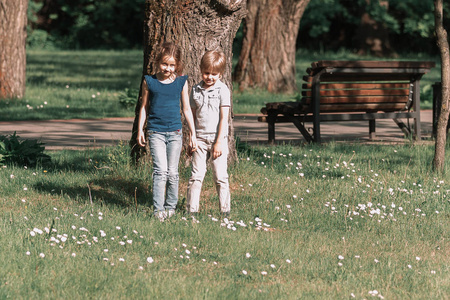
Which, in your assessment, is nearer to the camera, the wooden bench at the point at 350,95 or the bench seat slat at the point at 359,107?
the wooden bench at the point at 350,95

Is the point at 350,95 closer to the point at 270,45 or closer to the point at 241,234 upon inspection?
the point at 241,234

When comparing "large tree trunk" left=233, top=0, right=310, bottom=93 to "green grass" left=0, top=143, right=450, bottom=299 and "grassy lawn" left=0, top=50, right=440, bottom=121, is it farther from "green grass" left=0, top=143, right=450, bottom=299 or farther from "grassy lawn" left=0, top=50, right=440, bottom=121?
Result: "green grass" left=0, top=143, right=450, bottom=299

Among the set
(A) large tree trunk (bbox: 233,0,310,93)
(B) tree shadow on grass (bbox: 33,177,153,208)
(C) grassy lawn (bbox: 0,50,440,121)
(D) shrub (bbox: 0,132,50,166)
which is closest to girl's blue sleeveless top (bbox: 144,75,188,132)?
(B) tree shadow on grass (bbox: 33,177,153,208)

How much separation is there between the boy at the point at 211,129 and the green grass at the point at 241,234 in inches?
9.2

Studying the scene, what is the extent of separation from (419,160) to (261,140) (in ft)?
9.06

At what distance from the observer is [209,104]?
18.7 feet

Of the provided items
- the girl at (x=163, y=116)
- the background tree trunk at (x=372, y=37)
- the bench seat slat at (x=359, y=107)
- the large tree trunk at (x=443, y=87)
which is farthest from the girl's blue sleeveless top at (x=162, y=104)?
the background tree trunk at (x=372, y=37)

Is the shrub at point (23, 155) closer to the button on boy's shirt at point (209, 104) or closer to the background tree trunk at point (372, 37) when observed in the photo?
the button on boy's shirt at point (209, 104)

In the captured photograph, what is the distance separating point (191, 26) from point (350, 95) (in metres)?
3.83

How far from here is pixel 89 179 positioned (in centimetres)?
705

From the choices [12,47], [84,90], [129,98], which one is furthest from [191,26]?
[84,90]

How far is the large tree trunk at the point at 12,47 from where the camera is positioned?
14602mm

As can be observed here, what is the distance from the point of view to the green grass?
4199mm

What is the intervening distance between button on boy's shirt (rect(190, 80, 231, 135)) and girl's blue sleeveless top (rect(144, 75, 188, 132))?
175mm
